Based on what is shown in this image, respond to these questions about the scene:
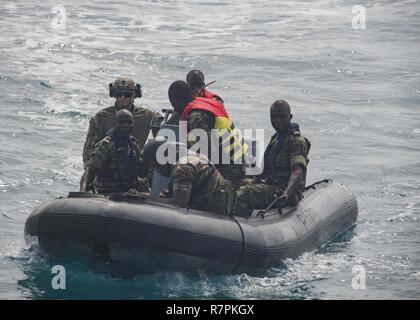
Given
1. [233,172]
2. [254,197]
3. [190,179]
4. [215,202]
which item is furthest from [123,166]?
[254,197]

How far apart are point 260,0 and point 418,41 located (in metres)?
7.23

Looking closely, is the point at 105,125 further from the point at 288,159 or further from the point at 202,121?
the point at 288,159

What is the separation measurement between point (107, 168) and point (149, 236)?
123 cm

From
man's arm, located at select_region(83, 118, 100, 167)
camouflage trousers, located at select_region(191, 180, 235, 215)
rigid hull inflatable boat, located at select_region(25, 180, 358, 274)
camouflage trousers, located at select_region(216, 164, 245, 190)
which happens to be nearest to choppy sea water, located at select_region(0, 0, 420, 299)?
rigid hull inflatable boat, located at select_region(25, 180, 358, 274)

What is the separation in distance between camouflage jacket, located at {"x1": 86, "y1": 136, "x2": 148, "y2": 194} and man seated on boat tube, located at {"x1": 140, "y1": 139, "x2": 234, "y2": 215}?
0.27 meters

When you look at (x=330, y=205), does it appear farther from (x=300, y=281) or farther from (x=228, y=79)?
(x=228, y=79)

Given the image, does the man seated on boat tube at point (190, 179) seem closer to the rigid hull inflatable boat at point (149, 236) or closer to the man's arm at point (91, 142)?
the rigid hull inflatable boat at point (149, 236)

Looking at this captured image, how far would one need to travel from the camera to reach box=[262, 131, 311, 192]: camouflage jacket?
→ 13.4m

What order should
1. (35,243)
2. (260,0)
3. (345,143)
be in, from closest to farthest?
(35,243) → (345,143) → (260,0)

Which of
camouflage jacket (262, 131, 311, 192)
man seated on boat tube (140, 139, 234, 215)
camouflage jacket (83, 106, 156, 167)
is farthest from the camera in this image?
camouflage jacket (83, 106, 156, 167)

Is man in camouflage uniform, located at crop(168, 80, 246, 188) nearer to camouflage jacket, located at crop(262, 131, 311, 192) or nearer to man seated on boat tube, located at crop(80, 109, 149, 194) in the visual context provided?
camouflage jacket, located at crop(262, 131, 311, 192)
